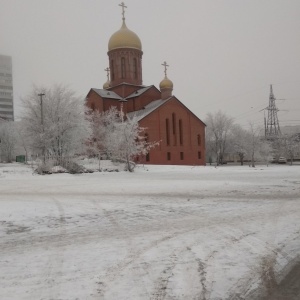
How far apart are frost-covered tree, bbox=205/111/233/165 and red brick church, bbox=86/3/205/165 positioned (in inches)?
659

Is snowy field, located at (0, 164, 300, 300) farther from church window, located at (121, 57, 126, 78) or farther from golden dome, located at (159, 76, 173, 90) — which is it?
church window, located at (121, 57, 126, 78)

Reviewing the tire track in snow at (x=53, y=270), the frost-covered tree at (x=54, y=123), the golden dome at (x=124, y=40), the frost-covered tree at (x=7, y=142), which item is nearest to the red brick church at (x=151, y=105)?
the golden dome at (x=124, y=40)

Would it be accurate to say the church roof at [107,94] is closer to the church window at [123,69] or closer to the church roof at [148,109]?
the church window at [123,69]

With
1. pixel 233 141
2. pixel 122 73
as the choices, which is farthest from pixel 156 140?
pixel 233 141

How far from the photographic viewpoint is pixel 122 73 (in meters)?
53.4

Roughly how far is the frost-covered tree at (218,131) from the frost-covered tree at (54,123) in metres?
35.3

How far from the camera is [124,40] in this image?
171 ft

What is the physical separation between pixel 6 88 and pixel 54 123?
119 meters

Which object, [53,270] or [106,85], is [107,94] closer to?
[106,85]

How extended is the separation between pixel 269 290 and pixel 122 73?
5160 cm

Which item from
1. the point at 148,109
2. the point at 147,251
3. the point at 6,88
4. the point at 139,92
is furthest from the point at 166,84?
the point at 6,88

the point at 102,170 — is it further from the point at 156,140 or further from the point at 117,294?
the point at 117,294

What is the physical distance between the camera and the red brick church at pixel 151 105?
46250 mm

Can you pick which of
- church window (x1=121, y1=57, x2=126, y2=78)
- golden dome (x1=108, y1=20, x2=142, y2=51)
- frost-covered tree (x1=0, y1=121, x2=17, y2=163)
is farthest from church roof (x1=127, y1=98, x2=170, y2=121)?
frost-covered tree (x1=0, y1=121, x2=17, y2=163)
